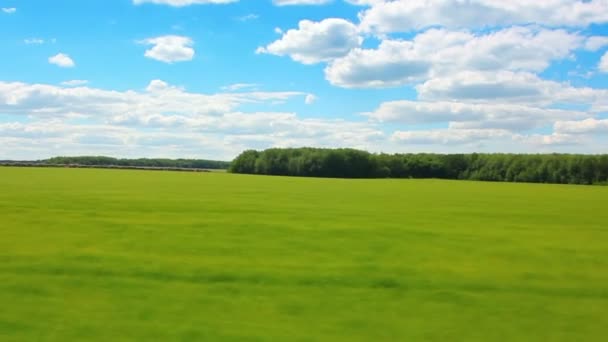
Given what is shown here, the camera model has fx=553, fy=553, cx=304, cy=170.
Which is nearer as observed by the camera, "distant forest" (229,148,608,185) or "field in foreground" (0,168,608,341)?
"field in foreground" (0,168,608,341)

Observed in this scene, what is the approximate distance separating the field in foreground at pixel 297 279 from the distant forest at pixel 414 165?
8023 cm

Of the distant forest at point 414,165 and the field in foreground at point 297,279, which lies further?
the distant forest at point 414,165

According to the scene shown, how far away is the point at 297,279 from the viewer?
11.3 m

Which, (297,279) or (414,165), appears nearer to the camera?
(297,279)

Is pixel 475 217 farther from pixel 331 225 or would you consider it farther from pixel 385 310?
pixel 385 310

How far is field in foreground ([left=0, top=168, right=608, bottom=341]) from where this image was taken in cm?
870

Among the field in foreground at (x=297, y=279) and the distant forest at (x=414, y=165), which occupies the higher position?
the distant forest at (x=414, y=165)

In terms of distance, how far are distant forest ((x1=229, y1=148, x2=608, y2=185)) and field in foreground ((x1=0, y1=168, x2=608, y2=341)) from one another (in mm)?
80225

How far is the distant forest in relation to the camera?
309ft

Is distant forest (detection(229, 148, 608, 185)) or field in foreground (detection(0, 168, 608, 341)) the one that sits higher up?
distant forest (detection(229, 148, 608, 185))

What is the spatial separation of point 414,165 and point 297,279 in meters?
94.3

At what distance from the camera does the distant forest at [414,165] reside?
9431 centimetres

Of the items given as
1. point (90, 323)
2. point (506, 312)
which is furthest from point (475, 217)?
point (90, 323)

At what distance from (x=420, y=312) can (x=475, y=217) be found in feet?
45.6
